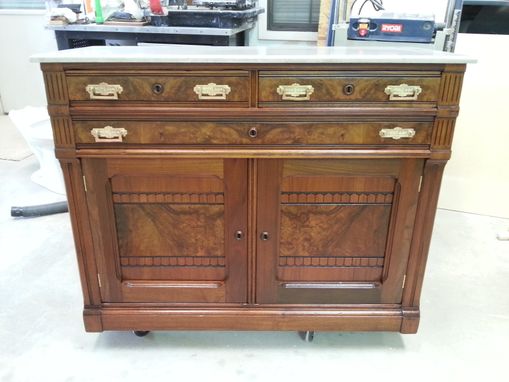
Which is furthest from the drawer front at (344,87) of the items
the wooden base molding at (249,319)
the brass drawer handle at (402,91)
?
the wooden base molding at (249,319)

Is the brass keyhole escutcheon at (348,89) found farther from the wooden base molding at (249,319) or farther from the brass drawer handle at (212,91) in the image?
the wooden base molding at (249,319)

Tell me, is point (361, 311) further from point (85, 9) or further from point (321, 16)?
point (85, 9)

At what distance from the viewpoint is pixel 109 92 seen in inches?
43.3

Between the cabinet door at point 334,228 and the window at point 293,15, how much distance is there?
1.69m

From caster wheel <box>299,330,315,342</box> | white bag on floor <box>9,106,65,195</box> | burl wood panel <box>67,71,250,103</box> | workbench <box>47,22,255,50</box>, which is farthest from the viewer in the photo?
white bag on floor <box>9,106,65,195</box>

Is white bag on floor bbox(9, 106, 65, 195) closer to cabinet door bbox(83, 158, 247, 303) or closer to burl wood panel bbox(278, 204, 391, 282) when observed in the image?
cabinet door bbox(83, 158, 247, 303)

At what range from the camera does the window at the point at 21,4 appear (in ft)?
12.1

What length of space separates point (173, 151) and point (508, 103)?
178 centimetres

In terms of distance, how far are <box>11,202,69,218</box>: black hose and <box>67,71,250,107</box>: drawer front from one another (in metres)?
1.30

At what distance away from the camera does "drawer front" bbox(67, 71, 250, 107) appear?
3.58ft

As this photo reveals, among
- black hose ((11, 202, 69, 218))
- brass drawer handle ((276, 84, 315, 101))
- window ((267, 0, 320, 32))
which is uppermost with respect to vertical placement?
window ((267, 0, 320, 32))

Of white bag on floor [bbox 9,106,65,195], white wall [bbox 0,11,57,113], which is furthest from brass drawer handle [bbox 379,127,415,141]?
white wall [bbox 0,11,57,113]

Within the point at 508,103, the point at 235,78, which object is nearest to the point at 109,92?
the point at 235,78

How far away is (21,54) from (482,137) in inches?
144
